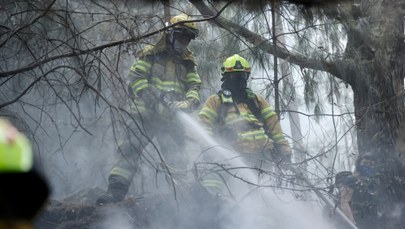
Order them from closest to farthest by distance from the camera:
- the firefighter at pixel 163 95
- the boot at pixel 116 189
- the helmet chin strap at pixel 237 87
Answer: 1. the boot at pixel 116 189
2. the firefighter at pixel 163 95
3. the helmet chin strap at pixel 237 87

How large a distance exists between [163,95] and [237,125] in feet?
2.55

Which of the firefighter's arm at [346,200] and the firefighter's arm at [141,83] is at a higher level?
the firefighter's arm at [141,83]

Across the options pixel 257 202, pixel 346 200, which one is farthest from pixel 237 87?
pixel 346 200

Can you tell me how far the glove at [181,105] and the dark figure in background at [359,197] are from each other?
1569 mm

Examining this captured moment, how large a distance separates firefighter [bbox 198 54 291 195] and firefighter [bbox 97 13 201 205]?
0.77 ft

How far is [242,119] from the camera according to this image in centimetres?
655

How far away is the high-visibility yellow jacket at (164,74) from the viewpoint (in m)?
6.33

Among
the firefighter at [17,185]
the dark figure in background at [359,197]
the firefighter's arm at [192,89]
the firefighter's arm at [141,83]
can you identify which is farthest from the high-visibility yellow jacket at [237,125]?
the firefighter at [17,185]

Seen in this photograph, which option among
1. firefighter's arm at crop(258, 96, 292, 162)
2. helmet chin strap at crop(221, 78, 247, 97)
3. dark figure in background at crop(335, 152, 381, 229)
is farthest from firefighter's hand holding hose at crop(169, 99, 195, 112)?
dark figure in background at crop(335, 152, 381, 229)

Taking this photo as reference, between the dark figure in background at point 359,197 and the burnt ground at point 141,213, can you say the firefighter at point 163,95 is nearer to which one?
the burnt ground at point 141,213

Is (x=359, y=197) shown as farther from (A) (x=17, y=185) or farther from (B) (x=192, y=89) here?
(A) (x=17, y=185)

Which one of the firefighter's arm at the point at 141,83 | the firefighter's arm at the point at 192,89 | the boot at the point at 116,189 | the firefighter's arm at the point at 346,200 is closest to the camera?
the boot at the point at 116,189

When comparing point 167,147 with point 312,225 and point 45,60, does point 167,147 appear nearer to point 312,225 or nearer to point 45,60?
point 312,225

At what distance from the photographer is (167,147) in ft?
22.0
